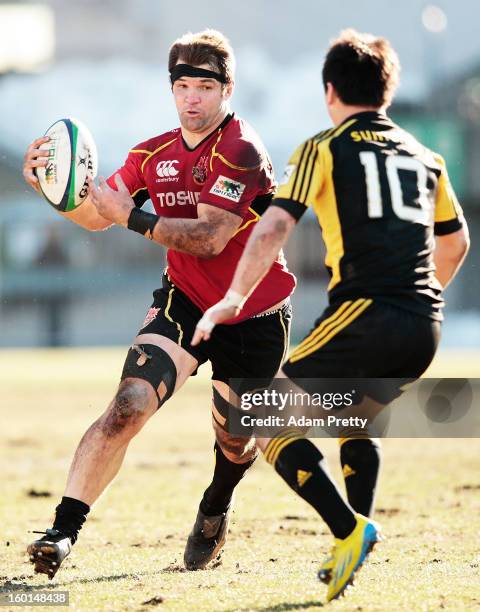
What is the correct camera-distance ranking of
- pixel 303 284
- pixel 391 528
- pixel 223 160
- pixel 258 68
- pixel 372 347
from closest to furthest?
pixel 372 347 → pixel 223 160 → pixel 391 528 → pixel 303 284 → pixel 258 68

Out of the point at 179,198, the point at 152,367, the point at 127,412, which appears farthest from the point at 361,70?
the point at 127,412

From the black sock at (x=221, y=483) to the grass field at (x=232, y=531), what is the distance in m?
0.29

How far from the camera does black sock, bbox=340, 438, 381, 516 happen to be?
499cm

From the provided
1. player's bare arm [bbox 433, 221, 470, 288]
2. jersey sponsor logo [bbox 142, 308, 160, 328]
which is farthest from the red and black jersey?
player's bare arm [bbox 433, 221, 470, 288]

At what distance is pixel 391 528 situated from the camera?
24.4 feet

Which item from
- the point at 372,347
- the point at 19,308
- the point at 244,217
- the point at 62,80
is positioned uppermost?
the point at 62,80

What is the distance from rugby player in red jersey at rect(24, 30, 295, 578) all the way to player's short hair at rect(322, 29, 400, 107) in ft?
3.78

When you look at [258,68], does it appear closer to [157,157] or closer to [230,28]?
[230,28]

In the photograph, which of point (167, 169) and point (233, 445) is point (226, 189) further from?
point (233, 445)

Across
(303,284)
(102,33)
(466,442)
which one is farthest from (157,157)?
(102,33)

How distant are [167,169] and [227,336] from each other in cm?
89

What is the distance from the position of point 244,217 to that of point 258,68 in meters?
47.8

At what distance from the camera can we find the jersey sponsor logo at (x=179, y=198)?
609 centimetres

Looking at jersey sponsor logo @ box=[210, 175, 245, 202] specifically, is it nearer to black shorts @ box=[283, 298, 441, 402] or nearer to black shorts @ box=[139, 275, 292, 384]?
black shorts @ box=[139, 275, 292, 384]
